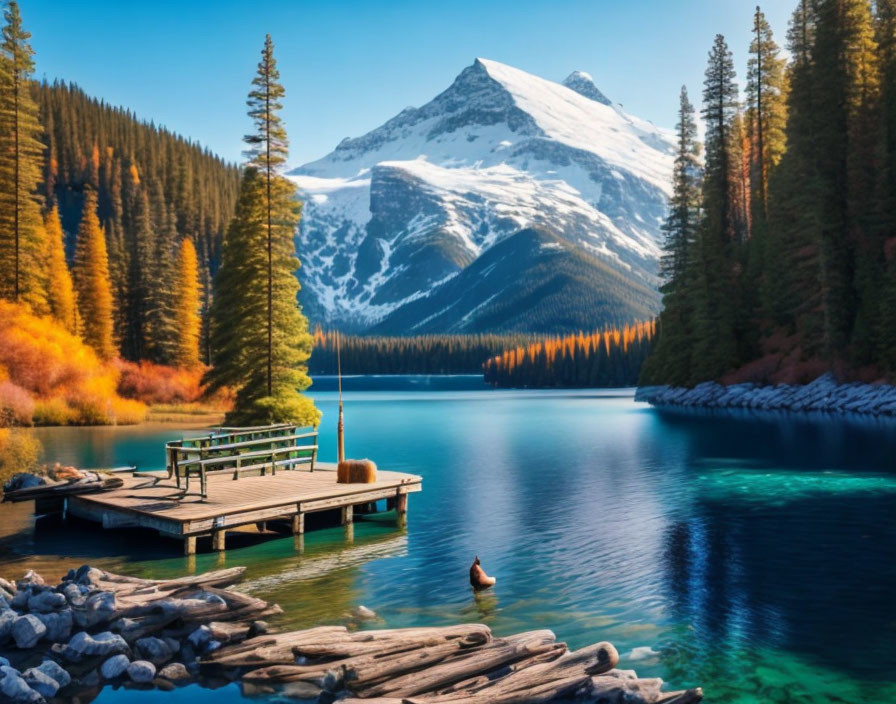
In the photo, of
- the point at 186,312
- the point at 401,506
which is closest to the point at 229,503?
the point at 401,506

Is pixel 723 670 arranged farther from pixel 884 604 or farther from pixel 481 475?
pixel 481 475

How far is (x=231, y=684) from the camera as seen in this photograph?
14.2 meters

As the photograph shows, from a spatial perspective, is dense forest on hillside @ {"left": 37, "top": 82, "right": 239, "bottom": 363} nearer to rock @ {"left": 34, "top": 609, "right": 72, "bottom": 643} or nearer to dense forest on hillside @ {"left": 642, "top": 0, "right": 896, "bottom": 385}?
dense forest on hillside @ {"left": 642, "top": 0, "right": 896, "bottom": 385}

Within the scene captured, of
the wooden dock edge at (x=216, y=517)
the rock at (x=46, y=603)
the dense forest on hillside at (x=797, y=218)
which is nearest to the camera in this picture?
the rock at (x=46, y=603)

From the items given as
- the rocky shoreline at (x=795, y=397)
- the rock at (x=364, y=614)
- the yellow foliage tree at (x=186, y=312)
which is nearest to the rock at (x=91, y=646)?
the rock at (x=364, y=614)

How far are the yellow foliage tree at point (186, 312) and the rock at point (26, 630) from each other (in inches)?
3123

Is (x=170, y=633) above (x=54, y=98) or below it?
below

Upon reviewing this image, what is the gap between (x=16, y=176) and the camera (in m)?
63.2

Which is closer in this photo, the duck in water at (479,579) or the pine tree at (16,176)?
the duck in water at (479,579)

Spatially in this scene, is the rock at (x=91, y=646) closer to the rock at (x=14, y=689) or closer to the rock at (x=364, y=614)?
the rock at (x=14, y=689)

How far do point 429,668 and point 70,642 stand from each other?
7.19m

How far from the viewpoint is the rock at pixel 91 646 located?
1498 cm

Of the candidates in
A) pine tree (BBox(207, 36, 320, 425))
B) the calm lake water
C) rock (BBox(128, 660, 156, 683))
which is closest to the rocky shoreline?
the calm lake water

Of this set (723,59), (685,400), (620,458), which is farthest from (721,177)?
(620,458)
